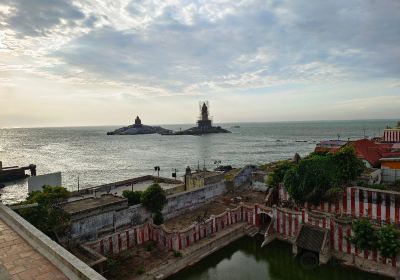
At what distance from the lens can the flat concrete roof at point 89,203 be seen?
2245 cm

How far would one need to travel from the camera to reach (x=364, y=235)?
69.8ft

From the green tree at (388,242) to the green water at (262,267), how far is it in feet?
6.02

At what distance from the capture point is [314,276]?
21.4 m

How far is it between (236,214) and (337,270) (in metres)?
9.62

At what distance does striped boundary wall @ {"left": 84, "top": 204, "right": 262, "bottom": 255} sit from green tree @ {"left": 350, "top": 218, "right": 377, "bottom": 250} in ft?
34.6

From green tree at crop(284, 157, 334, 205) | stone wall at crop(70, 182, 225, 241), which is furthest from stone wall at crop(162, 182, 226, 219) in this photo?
green tree at crop(284, 157, 334, 205)

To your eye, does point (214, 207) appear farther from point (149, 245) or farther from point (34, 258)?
point (34, 258)

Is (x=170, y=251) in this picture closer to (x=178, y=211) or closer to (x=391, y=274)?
(x=178, y=211)

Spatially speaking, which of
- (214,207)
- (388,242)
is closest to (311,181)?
(388,242)

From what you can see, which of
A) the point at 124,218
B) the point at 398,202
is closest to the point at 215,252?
the point at 124,218

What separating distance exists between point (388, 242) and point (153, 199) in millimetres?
17232

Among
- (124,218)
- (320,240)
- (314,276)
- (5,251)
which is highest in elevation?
(5,251)

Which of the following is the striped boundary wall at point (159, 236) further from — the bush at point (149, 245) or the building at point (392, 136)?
the building at point (392, 136)

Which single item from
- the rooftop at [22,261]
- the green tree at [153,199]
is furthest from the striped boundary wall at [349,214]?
the rooftop at [22,261]
